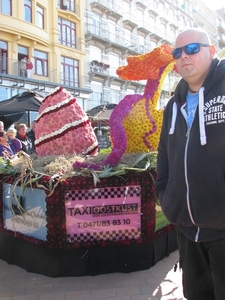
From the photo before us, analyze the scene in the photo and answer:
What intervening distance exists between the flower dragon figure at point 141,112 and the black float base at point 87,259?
0.88m

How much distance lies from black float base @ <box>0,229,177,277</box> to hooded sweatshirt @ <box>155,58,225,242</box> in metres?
1.48

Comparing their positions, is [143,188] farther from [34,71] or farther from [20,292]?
[34,71]

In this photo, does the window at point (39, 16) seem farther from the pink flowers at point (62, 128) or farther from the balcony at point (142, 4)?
the pink flowers at point (62, 128)

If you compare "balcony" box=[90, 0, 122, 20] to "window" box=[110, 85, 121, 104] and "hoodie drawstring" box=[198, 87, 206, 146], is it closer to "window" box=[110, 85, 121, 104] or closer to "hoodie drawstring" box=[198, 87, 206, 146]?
"window" box=[110, 85, 121, 104]

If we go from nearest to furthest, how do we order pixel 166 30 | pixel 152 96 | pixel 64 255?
pixel 64 255 → pixel 152 96 → pixel 166 30

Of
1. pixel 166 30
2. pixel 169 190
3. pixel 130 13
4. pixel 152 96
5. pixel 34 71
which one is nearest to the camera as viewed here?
pixel 169 190

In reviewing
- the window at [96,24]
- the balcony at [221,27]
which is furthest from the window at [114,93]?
the balcony at [221,27]

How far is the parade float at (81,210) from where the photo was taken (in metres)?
3.02

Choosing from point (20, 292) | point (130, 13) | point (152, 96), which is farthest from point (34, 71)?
point (20, 292)

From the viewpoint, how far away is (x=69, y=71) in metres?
22.1

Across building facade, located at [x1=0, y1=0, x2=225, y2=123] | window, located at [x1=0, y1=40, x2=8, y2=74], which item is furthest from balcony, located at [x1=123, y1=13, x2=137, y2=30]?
window, located at [x1=0, y1=40, x2=8, y2=74]

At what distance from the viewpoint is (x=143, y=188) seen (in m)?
3.12

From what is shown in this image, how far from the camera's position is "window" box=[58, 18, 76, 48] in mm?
21859

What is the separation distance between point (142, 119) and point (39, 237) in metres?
1.65
